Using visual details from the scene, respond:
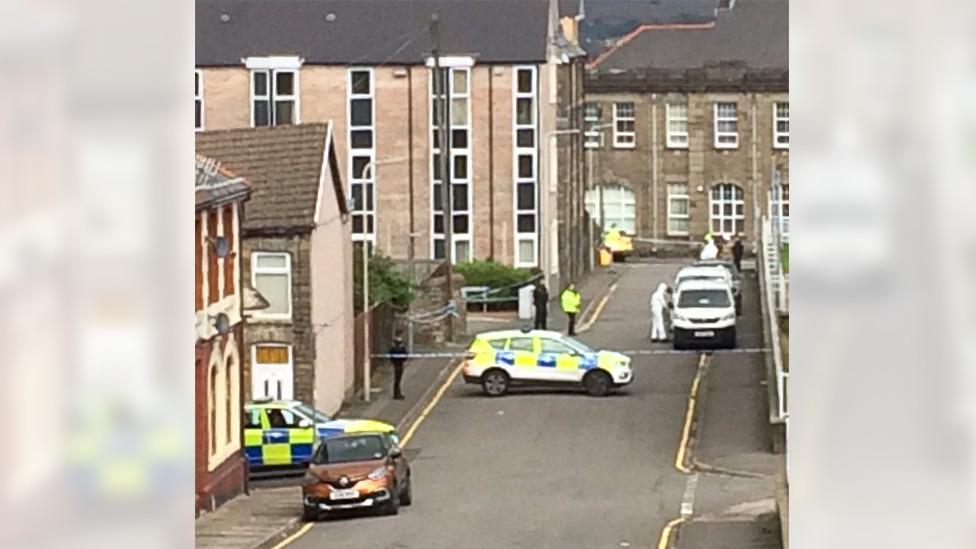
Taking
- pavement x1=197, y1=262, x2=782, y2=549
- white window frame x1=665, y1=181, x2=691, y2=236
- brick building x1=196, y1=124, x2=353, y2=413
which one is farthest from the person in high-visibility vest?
white window frame x1=665, y1=181, x2=691, y2=236

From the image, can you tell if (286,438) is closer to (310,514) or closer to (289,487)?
(289,487)

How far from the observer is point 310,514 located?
21.4ft

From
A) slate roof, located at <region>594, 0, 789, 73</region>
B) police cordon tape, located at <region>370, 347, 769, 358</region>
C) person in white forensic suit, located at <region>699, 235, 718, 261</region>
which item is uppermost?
slate roof, located at <region>594, 0, 789, 73</region>

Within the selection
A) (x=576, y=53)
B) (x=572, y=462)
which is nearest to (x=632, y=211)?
(x=576, y=53)

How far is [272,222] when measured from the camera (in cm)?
862

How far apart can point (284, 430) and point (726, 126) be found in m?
10.8

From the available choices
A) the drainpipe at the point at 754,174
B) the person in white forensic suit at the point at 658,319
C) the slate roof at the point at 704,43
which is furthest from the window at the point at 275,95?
the slate roof at the point at 704,43

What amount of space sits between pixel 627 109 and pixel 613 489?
39.0 ft

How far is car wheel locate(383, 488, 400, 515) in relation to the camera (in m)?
6.56

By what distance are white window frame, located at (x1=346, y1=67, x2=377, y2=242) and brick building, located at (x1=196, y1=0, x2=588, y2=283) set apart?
17 millimetres

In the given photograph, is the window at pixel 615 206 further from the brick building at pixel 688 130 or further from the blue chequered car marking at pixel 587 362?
the blue chequered car marking at pixel 587 362

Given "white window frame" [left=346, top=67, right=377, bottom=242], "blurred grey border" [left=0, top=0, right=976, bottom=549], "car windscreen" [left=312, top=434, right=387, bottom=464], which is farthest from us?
"white window frame" [left=346, top=67, right=377, bottom=242]

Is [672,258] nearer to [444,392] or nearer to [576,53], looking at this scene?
[576,53]

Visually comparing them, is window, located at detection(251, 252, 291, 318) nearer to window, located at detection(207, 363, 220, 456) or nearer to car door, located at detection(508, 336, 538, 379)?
car door, located at detection(508, 336, 538, 379)
